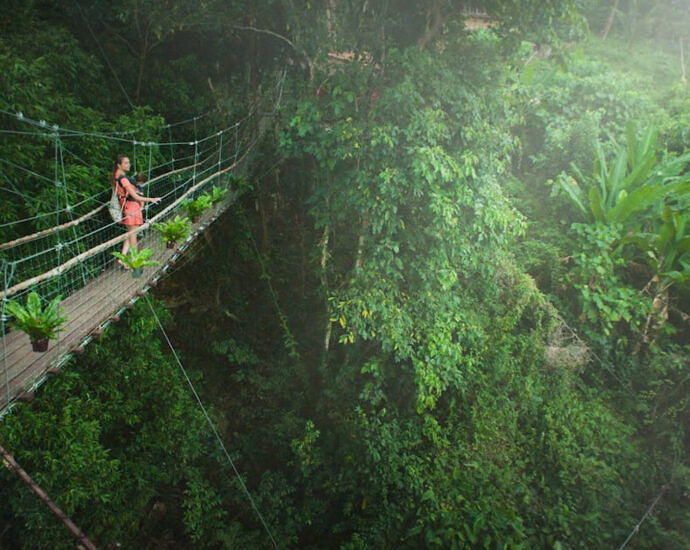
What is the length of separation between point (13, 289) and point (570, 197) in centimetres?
499

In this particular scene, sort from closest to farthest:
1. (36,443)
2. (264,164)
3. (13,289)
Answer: (13,289) → (36,443) → (264,164)

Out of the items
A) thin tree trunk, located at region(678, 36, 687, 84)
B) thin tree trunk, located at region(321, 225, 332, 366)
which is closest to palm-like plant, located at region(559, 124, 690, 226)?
thin tree trunk, located at region(321, 225, 332, 366)

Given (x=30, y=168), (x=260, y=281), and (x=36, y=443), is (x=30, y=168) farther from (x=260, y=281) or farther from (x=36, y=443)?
(x=260, y=281)

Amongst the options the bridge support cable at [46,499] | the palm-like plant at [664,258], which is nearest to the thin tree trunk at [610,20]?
the palm-like plant at [664,258]

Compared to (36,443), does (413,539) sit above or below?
below

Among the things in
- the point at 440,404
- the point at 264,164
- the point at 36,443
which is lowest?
the point at 440,404

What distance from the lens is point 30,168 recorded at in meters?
2.88

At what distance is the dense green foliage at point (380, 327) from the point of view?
327 cm

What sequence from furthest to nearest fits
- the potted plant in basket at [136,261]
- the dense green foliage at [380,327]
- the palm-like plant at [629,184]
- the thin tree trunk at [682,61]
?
1. the thin tree trunk at [682,61]
2. the palm-like plant at [629,184]
3. the dense green foliage at [380,327]
4. the potted plant in basket at [136,261]

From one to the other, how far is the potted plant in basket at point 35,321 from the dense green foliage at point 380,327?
691 millimetres

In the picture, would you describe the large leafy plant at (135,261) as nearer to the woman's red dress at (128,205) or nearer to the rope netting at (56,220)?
the rope netting at (56,220)

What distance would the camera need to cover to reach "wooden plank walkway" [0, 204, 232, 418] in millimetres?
1997

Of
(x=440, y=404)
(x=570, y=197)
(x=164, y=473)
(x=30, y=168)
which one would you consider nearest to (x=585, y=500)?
(x=440, y=404)

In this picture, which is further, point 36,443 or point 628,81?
point 628,81
